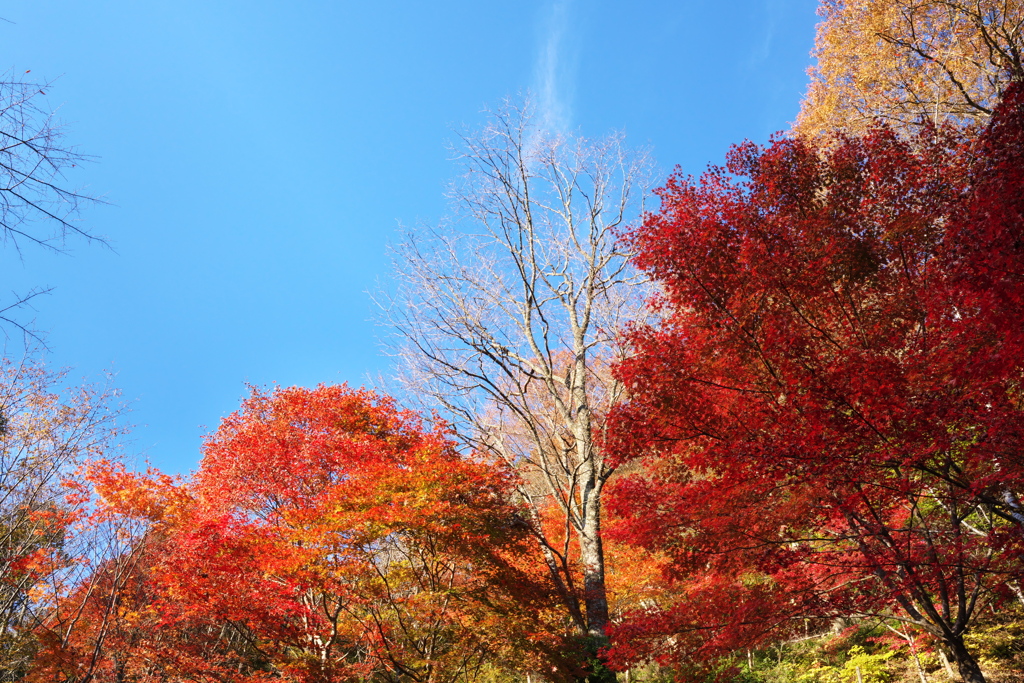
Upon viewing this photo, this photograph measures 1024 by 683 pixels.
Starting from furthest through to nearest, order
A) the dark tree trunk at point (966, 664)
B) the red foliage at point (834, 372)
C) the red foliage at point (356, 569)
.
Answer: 1. the red foliage at point (356, 569)
2. the dark tree trunk at point (966, 664)
3. the red foliage at point (834, 372)

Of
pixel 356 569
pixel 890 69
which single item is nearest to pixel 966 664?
pixel 356 569

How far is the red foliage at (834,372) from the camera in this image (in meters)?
4.34

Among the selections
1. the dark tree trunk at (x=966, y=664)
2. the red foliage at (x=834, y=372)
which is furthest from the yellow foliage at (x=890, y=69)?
the dark tree trunk at (x=966, y=664)

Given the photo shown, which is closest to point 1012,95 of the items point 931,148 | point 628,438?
point 931,148

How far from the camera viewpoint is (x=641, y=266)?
6738 millimetres

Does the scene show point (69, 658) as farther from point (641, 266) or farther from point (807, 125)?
point (807, 125)

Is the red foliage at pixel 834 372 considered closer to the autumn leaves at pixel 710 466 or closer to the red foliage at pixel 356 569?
the autumn leaves at pixel 710 466

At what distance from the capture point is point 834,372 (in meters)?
4.98

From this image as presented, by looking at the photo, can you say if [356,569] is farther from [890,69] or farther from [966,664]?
[890,69]

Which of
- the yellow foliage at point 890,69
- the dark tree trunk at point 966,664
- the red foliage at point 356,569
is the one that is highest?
the yellow foliage at point 890,69

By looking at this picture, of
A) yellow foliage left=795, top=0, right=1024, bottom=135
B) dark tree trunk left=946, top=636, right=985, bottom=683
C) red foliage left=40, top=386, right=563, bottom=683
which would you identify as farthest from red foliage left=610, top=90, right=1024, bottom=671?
yellow foliage left=795, top=0, right=1024, bottom=135

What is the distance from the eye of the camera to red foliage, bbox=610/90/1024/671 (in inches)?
171

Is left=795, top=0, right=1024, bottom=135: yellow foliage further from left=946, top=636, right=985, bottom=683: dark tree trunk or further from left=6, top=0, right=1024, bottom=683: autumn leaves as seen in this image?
left=946, top=636, right=985, bottom=683: dark tree trunk

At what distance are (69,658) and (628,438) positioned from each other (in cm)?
1178
